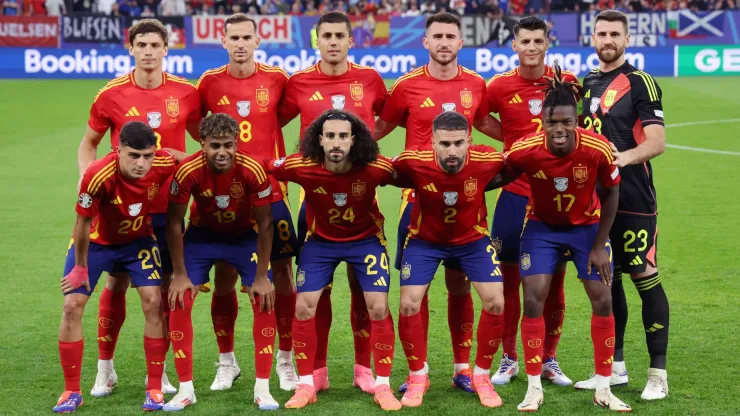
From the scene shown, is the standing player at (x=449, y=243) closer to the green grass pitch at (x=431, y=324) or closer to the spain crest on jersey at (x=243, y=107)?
the green grass pitch at (x=431, y=324)

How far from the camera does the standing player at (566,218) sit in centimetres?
661

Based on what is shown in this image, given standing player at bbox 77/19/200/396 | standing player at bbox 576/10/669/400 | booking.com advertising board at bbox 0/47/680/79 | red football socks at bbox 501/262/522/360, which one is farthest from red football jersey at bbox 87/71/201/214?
booking.com advertising board at bbox 0/47/680/79

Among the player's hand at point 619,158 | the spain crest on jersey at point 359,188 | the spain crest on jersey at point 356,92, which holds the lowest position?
the spain crest on jersey at point 359,188

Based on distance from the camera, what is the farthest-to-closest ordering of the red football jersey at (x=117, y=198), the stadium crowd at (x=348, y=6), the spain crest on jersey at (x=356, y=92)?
the stadium crowd at (x=348, y=6) < the spain crest on jersey at (x=356, y=92) < the red football jersey at (x=117, y=198)

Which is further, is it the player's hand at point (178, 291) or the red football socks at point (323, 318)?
the red football socks at point (323, 318)

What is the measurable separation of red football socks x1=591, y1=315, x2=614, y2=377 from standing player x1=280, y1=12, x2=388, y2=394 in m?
1.63

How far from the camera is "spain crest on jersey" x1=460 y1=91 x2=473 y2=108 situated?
7.59 metres

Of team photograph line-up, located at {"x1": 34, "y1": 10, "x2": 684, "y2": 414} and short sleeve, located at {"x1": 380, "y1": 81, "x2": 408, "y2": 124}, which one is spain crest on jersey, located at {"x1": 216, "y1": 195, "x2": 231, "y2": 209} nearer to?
team photograph line-up, located at {"x1": 34, "y1": 10, "x2": 684, "y2": 414}

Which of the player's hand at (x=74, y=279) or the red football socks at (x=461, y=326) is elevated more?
the player's hand at (x=74, y=279)

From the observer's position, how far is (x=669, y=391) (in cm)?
702

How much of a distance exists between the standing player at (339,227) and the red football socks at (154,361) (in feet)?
2.84

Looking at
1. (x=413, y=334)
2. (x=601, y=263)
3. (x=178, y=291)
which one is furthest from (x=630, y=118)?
(x=178, y=291)

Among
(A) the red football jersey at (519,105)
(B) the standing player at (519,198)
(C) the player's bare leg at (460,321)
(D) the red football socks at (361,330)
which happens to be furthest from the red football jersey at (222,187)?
(A) the red football jersey at (519,105)

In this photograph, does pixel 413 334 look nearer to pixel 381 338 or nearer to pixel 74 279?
pixel 381 338
